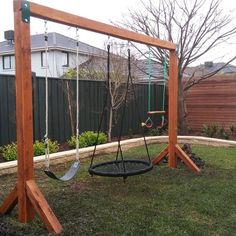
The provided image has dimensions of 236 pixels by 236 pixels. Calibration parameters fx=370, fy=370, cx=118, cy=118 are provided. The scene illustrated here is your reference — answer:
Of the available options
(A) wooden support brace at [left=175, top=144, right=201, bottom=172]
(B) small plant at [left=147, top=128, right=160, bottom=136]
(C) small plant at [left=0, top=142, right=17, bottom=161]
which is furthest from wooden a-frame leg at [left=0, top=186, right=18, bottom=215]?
(B) small plant at [left=147, top=128, right=160, bottom=136]

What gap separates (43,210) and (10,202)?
0.50 metres

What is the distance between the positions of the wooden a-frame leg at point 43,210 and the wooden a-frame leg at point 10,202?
22 cm

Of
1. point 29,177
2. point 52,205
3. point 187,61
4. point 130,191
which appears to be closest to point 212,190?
point 130,191

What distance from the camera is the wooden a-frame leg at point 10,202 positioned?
3.52m

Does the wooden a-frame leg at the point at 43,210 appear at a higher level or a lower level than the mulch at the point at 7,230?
higher

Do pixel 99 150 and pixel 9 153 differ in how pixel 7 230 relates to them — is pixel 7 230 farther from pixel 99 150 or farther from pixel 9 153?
pixel 99 150

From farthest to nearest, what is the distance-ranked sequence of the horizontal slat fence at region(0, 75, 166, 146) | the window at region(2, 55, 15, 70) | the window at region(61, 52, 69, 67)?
the window at region(2, 55, 15, 70), the window at region(61, 52, 69, 67), the horizontal slat fence at region(0, 75, 166, 146)

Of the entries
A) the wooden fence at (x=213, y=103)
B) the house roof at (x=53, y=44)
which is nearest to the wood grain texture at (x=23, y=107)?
the wooden fence at (x=213, y=103)

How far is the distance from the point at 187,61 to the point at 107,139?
11.0 feet

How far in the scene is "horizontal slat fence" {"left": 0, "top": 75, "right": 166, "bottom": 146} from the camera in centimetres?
685

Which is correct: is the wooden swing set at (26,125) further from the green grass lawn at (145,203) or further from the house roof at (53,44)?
the house roof at (53,44)

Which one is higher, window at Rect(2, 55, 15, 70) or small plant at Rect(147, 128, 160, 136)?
window at Rect(2, 55, 15, 70)

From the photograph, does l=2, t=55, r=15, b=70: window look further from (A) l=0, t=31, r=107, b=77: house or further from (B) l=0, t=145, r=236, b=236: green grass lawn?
(B) l=0, t=145, r=236, b=236: green grass lawn

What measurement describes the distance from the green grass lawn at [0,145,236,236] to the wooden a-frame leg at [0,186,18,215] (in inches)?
3.0
